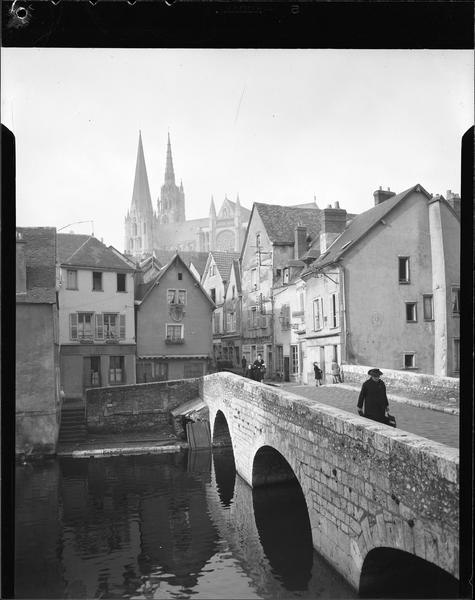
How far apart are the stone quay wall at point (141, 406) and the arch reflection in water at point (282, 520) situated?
8.94 m

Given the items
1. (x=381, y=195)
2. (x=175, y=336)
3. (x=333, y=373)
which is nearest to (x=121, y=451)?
(x=175, y=336)

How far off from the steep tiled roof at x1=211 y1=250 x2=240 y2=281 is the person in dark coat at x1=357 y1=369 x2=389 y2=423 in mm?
10438

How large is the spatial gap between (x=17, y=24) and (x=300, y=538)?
1083 centimetres

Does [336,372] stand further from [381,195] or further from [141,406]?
[141,406]

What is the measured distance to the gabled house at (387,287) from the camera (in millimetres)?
7203

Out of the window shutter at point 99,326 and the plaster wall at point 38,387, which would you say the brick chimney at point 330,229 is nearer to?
the window shutter at point 99,326

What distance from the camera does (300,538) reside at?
36.5ft

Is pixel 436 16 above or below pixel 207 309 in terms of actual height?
above

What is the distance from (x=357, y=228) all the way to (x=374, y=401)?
559 cm

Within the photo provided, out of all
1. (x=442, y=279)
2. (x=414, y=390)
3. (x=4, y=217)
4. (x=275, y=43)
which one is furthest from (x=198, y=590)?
(x=275, y=43)

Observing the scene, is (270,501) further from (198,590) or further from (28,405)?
(28,405)

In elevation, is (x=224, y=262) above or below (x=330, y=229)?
below

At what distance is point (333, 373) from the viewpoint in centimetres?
1330

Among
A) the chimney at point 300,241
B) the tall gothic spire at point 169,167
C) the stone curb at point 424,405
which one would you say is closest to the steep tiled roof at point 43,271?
the tall gothic spire at point 169,167
